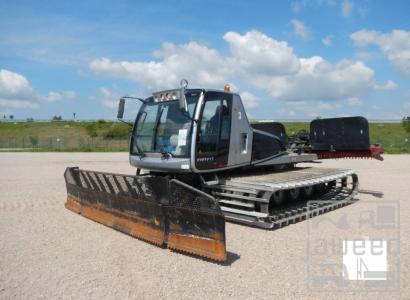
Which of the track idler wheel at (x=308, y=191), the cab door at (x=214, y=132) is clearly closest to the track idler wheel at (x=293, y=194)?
the track idler wheel at (x=308, y=191)

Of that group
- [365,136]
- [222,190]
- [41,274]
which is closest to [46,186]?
[222,190]

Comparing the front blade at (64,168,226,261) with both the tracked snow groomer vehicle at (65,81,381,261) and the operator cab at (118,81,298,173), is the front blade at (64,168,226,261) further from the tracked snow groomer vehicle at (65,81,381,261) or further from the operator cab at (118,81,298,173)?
the operator cab at (118,81,298,173)

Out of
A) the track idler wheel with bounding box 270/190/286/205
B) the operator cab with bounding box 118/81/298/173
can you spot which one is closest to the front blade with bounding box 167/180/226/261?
the operator cab with bounding box 118/81/298/173

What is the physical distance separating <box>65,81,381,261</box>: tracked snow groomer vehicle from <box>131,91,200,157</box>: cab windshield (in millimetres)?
19

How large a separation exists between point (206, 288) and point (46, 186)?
9321mm

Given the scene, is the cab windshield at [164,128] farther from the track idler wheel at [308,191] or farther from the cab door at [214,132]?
the track idler wheel at [308,191]

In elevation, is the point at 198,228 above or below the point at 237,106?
below

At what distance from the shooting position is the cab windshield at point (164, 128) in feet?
25.2

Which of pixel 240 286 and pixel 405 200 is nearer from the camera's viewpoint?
pixel 240 286

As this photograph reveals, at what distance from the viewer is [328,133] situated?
1180 centimetres

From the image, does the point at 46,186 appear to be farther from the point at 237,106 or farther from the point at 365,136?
the point at 365,136

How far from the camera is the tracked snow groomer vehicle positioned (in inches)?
234

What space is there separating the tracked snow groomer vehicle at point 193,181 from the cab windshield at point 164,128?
0.06 ft

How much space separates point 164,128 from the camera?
8.10 m
